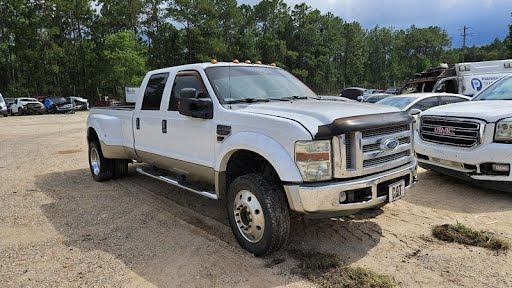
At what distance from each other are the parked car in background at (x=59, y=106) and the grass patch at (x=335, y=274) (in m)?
35.5

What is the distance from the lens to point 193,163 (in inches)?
200

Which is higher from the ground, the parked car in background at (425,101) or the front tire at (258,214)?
the parked car in background at (425,101)

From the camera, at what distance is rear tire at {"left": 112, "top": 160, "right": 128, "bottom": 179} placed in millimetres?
7613

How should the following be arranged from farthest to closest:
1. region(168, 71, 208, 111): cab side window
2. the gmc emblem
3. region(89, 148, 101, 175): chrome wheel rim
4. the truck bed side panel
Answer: region(89, 148, 101, 175): chrome wheel rim < the truck bed side panel < the gmc emblem < region(168, 71, 208, 111): cab side window

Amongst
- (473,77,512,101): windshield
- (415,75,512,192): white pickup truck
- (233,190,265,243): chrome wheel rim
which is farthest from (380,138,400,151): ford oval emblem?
(473,77,512,101): windshield

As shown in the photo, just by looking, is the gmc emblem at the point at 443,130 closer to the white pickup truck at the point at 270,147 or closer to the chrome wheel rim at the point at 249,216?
the white pickup truck at the point at 270,147

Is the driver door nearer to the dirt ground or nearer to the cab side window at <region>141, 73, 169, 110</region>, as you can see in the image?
the cab side window at <region>141, 73, 169, 110</region>

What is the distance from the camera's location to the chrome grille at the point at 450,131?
236 inches

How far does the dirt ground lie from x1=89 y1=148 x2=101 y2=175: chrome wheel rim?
1.96 ft

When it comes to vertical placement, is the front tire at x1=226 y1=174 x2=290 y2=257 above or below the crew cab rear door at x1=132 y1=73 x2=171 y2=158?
below

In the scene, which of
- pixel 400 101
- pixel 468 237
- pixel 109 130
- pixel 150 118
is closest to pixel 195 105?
pixel 150 118

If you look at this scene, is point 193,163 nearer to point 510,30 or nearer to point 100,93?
point 510,30

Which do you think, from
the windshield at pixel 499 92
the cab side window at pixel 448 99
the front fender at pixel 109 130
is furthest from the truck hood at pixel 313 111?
the cab side window at pixel 448 99

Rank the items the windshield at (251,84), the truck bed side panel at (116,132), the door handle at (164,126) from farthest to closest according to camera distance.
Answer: the truck bed side panel at (116,132)
the door handle at (164,126)
the windshield at (251,84)
